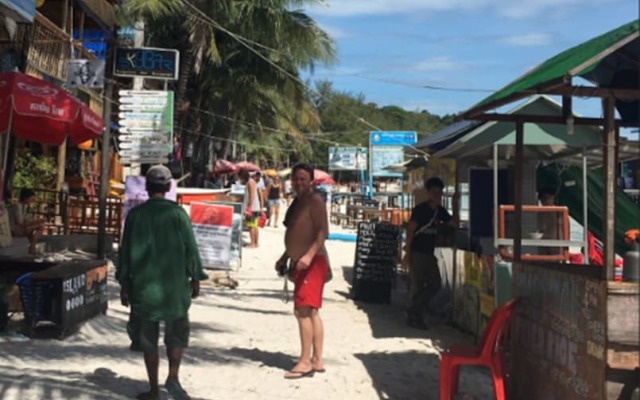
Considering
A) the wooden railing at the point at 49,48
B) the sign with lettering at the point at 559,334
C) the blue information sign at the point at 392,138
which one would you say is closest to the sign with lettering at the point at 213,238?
the wooden railing at the point at 49,48

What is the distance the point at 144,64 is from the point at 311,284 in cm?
617

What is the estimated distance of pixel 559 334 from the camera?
4.63m

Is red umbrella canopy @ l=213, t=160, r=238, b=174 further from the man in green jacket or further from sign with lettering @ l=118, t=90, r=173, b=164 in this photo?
the man in green jacket

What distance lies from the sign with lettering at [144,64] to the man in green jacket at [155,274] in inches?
242

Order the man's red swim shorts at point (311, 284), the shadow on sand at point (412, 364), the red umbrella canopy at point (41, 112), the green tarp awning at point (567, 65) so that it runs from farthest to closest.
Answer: the red umbrella canopy at point (41, 112) < the man's red swim shorts at point (311, 284) < the shadow on sand at point (412, 364) < the green tarp awning at point (567, 65)

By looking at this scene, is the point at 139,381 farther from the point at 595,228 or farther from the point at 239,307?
the point at 595,228

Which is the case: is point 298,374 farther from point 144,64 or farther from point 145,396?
point 144,64

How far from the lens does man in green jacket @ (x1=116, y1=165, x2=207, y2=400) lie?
513 cm

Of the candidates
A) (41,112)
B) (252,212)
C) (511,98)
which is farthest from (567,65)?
(252,212)

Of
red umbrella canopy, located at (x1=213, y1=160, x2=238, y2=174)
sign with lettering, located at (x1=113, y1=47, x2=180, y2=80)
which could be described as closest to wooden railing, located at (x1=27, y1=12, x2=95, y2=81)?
sign with lettering, located at (x1=113, y1=47, x2=180, y2=80)

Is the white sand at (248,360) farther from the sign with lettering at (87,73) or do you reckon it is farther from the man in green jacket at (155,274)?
the sign with lettering at (87,73)

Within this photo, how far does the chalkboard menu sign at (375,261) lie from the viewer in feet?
35.2

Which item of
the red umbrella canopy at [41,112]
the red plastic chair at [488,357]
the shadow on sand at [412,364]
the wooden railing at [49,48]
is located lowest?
the shadow on sand at [412,364]

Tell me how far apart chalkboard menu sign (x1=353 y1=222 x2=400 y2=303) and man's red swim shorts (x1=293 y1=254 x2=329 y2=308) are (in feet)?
14.9
